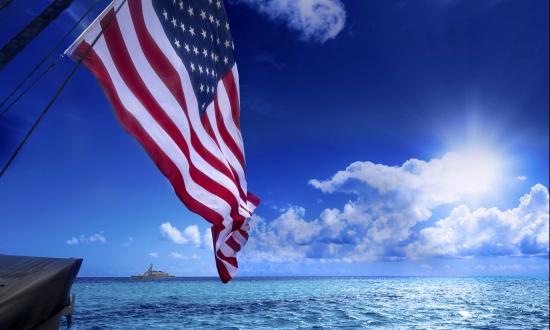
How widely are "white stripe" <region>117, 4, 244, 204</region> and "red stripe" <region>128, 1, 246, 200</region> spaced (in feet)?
0.19

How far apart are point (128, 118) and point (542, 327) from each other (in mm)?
24857

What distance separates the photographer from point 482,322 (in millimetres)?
24359

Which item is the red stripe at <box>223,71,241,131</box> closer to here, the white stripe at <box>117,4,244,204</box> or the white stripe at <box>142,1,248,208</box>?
the white stripe at <box>142,1,248,208</box>

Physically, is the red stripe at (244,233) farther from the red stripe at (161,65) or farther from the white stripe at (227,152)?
the red stripe at (161,65)

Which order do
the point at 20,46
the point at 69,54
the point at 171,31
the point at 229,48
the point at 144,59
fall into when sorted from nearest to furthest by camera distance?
the point at 20,46 → the point at 69,54 → the point at 144,59 → the point at 171,31 → the point at 229,48

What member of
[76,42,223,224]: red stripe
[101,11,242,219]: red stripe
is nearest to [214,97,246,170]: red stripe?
[101,11,242,219]: red stripe

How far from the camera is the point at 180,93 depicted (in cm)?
Result: 568

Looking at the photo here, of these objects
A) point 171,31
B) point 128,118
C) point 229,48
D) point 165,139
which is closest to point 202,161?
point 165,139

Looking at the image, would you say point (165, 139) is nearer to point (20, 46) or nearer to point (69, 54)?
point (69, 54)

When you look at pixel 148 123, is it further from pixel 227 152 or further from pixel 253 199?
pixel 253 199

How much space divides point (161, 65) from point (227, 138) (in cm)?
171

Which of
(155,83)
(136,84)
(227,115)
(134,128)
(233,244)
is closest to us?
(134,128)

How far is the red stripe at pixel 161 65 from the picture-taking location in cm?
542

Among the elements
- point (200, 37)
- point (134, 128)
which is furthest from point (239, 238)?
point (200, 37)
